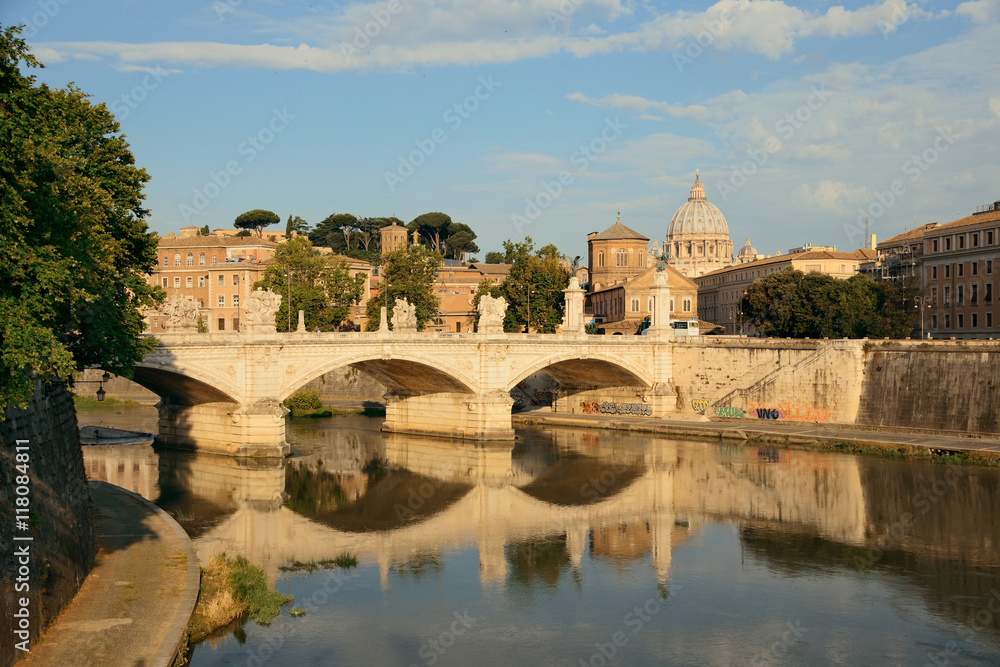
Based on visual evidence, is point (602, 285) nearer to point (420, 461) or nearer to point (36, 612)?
point (420, 461)

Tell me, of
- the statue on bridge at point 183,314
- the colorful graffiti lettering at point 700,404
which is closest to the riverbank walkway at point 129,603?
the statue on bridge at point 183,314

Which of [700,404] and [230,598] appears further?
[700,404]

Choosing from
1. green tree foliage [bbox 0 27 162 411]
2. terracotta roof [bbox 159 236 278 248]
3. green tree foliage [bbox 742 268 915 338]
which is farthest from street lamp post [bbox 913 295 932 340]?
terracotta roof [bbox 159 236 278 248]

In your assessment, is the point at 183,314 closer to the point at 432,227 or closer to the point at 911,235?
the point at 911,235

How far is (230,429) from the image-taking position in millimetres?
45094

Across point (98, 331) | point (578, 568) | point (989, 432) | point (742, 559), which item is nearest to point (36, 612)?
point (98, 331)

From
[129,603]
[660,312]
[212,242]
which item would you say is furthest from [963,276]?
[212,242]

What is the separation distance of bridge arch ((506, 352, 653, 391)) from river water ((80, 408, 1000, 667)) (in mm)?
7787

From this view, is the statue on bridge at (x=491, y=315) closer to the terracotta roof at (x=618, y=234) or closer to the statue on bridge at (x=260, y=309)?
the statue on bridge at (x=260, y=309)

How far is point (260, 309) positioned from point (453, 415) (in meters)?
14.3

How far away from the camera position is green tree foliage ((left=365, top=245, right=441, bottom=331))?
80250 millimetres

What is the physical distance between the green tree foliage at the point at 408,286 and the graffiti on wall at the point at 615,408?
21891 mm

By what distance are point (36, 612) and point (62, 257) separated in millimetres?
6552

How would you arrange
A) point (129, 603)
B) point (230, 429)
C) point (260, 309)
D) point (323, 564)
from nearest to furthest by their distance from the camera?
point (129, 603) → point (323, 564) → point (230, 429) → point (260, 309)
